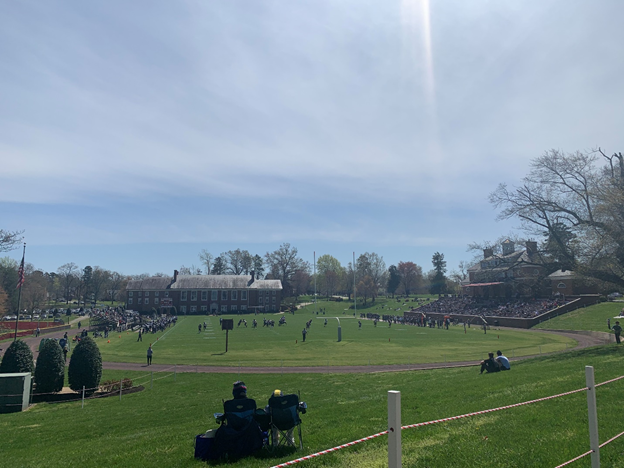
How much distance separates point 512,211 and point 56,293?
501 ft

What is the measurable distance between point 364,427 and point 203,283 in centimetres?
9644

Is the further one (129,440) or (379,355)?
(379,355)

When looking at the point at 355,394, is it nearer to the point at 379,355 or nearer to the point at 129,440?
the point at 129,440

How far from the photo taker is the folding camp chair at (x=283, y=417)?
21.9 feet

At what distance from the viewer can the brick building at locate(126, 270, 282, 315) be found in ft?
321

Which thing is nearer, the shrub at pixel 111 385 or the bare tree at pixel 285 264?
the shrub at pixel 111 385

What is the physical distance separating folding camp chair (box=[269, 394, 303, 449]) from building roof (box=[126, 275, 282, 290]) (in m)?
95.1

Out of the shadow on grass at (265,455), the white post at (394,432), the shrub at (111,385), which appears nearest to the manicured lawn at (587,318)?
the shrub at (111,385)

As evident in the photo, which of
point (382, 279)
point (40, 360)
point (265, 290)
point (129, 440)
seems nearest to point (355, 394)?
point (129, 440)

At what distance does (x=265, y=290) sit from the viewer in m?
101

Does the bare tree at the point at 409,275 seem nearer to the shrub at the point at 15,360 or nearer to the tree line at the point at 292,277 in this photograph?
the tree line at the point at 292,277

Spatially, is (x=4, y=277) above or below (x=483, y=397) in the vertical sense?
above

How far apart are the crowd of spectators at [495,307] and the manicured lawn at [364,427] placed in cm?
4558

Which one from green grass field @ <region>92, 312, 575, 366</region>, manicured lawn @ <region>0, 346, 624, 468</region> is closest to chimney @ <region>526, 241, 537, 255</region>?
green grass field @ <region>92, 312, 575, 366</region>
